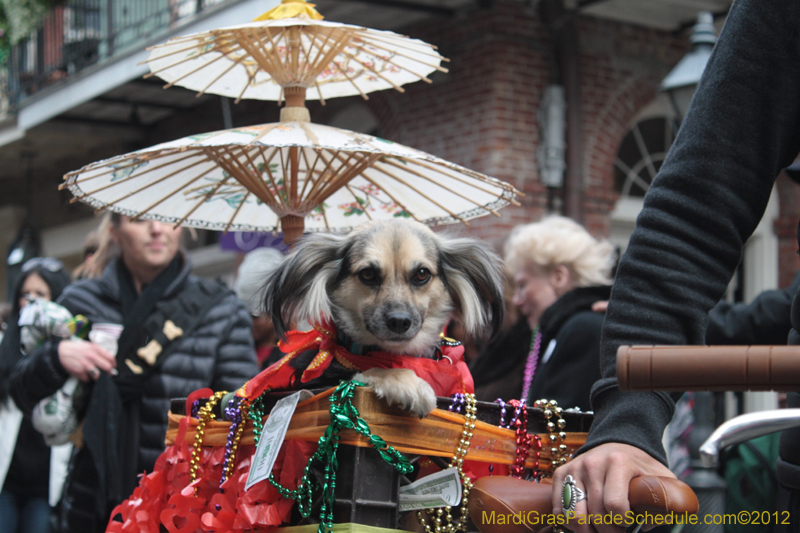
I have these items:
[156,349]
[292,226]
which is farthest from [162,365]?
[292,226]

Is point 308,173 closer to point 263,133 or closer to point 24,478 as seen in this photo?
point 263,133

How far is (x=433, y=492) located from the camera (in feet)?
5.17

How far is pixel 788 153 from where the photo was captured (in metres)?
1.21

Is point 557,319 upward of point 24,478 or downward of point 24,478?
upward

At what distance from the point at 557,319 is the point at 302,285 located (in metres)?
1.41

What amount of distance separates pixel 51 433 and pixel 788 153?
9.52 ft

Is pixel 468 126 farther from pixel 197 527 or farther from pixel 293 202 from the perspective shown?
pixel 197 527

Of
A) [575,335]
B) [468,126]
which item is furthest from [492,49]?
[575,335]

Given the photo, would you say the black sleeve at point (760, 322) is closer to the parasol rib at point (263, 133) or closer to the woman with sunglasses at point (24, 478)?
the parasol rib at point (263, 133)

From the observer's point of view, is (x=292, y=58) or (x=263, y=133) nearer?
(x=263, y=133)

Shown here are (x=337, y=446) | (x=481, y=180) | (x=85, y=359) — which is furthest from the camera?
(x=85, y=359)

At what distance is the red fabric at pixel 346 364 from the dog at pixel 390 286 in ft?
0.21

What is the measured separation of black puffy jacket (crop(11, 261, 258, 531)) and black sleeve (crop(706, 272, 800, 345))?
1.93 m

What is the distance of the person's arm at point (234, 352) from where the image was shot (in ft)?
10.7
